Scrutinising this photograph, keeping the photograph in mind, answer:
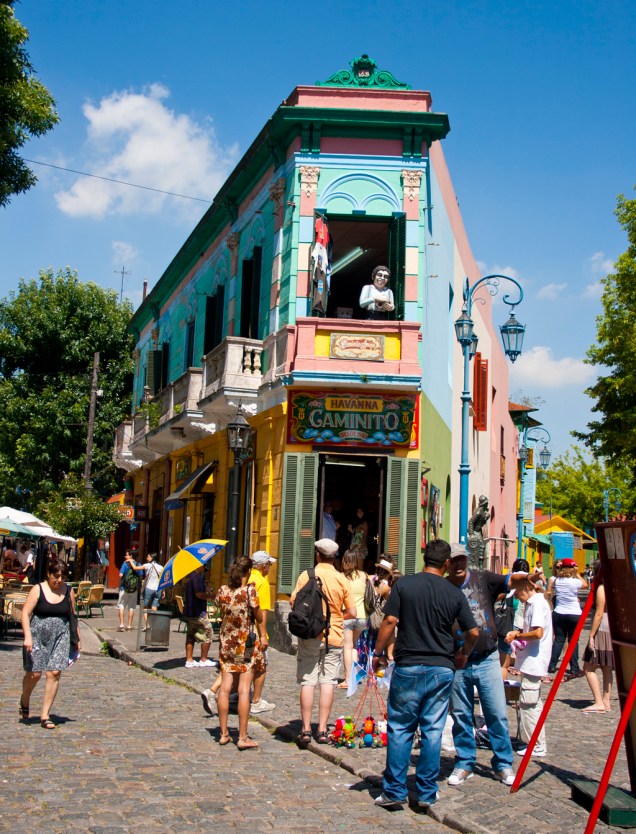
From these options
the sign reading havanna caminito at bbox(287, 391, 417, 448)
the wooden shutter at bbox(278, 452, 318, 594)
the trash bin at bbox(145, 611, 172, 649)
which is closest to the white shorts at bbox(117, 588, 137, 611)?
the trash bin at bbox(145, 611, 172, 649)

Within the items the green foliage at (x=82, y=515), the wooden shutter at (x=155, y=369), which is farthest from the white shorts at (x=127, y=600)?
the wooden shutter at (x=155, y=369)

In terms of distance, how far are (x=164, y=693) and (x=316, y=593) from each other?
4.04 m

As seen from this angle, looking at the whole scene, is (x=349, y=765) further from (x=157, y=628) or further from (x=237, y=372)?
(x=237, y=372)

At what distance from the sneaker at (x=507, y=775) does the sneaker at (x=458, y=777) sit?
24cm

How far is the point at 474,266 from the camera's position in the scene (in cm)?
2673

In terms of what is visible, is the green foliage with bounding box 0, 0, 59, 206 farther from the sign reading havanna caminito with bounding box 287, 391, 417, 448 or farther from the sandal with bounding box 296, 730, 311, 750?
the sandal with bounding box 296, 730, 311, 750

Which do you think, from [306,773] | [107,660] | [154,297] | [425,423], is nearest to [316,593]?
[306,773]

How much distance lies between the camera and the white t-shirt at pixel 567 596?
12.7 m

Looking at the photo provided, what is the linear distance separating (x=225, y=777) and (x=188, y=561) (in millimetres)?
5827

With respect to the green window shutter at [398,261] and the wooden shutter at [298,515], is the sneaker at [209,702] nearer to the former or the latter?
the wooden shutter at [298,515]

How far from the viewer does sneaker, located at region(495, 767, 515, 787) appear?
7199 mm

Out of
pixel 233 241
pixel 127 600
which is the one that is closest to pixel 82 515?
pixel 127 600

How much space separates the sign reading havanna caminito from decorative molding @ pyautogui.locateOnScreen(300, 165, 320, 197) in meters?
3.70

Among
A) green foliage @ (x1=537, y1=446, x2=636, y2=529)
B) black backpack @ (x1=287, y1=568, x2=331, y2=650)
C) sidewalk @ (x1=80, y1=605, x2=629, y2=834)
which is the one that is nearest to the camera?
sidewalk @ (x1=80, y1=605, x2=629, y2=834)
